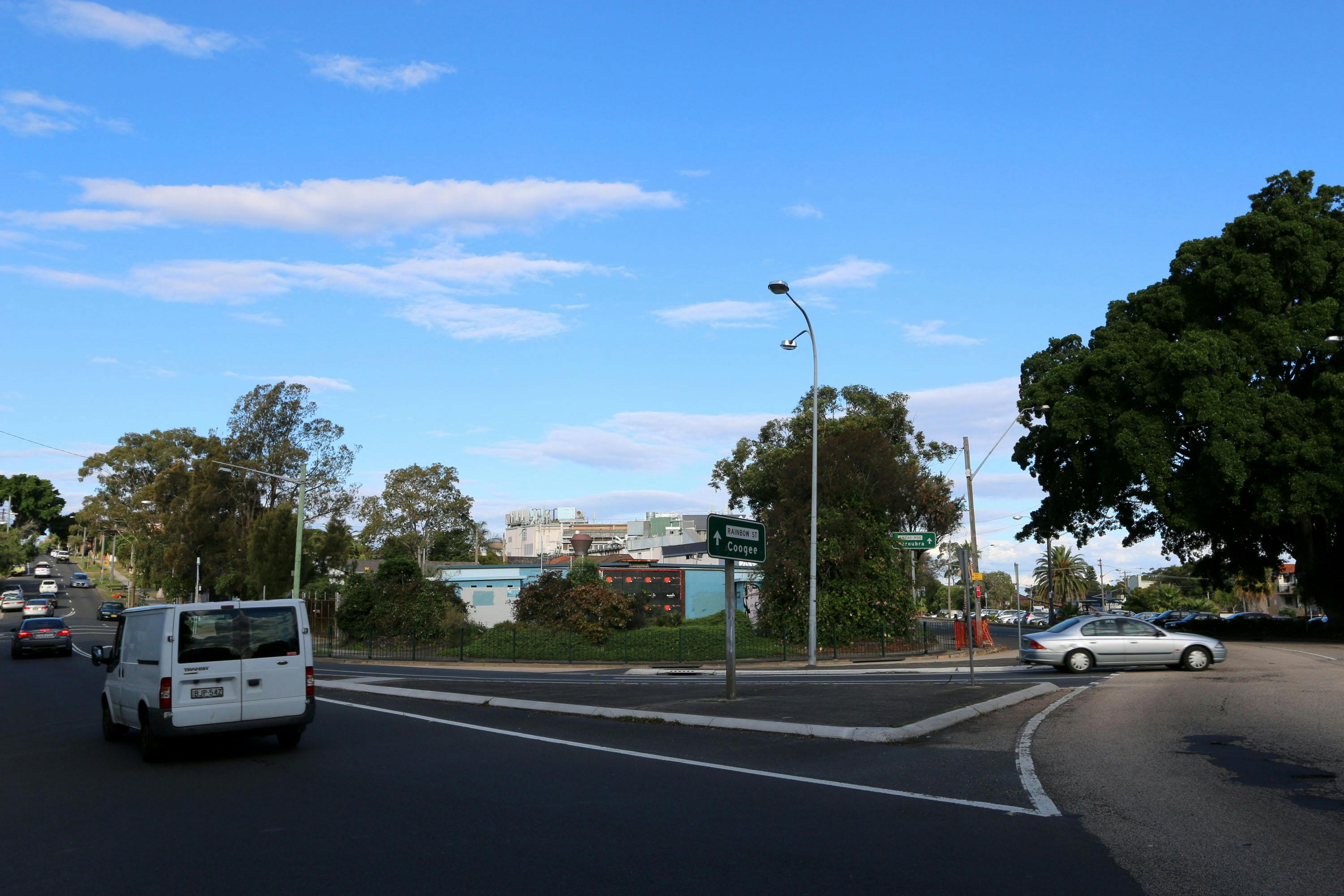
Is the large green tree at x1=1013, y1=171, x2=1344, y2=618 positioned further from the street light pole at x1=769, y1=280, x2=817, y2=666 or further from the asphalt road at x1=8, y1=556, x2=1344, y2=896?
the asphalt road at x1=8, y1=556, x2=1344, y2=896

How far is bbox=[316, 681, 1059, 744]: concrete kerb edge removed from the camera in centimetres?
1239

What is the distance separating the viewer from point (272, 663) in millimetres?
12094

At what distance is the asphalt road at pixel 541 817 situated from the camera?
6.27 metres

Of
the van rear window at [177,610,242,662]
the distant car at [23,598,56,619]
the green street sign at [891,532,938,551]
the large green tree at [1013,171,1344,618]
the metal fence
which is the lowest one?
the metal fence

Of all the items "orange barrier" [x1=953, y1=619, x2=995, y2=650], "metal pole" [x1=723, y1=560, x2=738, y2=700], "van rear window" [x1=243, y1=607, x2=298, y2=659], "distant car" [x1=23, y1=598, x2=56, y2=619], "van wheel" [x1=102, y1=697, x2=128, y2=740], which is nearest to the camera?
"van rear window" [x1=243, y1=607, x2=298, y2=659]

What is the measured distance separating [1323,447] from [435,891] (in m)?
39.0

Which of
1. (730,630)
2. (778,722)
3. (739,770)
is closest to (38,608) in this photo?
(730,630)

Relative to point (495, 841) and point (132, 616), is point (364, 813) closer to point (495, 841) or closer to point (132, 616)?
point (495, 841)

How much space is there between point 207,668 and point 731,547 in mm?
8530

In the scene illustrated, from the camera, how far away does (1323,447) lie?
35.7 metres

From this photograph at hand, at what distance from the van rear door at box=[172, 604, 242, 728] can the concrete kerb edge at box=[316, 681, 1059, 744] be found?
5837 mm

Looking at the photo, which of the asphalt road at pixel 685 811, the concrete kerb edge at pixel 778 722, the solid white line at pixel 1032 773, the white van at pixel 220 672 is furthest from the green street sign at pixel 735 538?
the white van at pixel 220 672

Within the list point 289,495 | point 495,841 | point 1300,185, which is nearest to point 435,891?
point 495,841

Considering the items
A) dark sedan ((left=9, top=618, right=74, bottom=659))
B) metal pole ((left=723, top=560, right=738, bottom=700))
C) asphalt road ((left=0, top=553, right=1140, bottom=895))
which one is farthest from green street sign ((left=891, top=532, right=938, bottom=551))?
dark sedan ((left=9, top=618, right=74, bottom=659))
